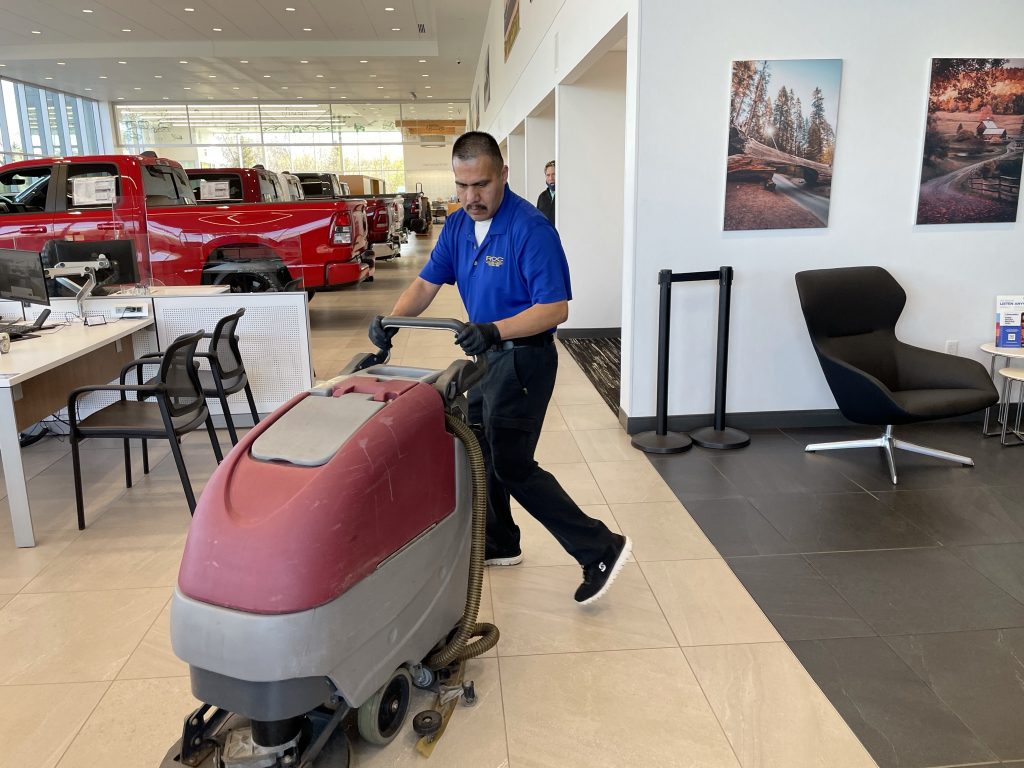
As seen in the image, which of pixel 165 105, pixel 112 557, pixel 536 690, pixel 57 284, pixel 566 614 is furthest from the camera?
pixel 165 105

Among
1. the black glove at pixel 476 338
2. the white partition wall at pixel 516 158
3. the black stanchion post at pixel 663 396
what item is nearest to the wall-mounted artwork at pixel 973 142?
the black stanchion post at pixel 663 396

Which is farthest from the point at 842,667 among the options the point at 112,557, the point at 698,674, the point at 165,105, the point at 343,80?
the point at 165,105

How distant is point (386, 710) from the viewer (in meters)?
1.95

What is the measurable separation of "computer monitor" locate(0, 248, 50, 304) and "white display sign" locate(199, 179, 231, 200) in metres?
3.81

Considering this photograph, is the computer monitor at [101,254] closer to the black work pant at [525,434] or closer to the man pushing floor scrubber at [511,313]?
the man pushing floor scrubber at [511,313]

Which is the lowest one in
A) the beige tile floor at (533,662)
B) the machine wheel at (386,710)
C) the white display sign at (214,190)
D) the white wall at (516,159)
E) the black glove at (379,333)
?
the beige tile floor at (533,662)

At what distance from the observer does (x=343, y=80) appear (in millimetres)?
20547

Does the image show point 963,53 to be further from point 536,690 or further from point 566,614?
point 536,690

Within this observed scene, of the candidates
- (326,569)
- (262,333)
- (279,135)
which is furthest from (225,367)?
(279,135)

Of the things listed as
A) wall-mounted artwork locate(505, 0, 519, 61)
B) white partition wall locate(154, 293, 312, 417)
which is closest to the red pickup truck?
white partition wall locate(154, 293, 312, 417)

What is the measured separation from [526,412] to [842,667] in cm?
126

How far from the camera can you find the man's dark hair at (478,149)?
230 centimetres

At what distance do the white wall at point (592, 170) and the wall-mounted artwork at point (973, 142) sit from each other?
2.63 meters

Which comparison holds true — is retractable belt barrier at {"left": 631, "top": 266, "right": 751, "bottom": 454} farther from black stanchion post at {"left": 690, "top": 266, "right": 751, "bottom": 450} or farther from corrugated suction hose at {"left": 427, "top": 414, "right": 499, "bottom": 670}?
corrugated suction hose at {"left": 427, "top": 414, "right": 499, "bottom": 670}
